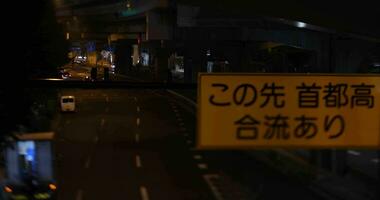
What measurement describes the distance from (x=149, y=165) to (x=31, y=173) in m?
11.7

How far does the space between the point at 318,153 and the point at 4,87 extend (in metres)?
22.8

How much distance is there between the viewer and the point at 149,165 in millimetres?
34250

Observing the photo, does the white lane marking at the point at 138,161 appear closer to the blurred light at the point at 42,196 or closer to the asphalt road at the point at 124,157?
the asphalt road at the point at 124,157

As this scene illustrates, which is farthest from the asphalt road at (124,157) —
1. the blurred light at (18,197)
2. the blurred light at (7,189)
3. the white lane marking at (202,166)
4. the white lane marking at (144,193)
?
the blurred light at (7,189)

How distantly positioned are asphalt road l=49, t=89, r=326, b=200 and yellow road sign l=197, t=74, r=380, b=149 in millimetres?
16575

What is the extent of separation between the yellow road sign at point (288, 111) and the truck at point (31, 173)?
14.2 meters

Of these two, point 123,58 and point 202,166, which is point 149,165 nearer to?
point 202,166

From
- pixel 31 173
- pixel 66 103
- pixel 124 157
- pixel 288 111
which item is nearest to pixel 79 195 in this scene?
pixel 31 173

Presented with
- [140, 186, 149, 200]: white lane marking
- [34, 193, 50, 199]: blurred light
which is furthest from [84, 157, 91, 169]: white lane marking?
[34, 193, 50, 199]: blurred light

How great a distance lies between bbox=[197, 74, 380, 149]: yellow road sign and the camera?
8.09 metres

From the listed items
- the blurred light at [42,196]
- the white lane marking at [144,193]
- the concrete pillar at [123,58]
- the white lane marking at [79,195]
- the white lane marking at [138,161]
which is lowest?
the white lane marking at [138,161]

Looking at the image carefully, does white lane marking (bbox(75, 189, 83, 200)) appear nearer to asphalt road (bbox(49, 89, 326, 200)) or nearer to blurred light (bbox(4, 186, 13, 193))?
asphalt road (bbox(49, 89, 326, 200))

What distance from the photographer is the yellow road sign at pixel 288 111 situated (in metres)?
8.09

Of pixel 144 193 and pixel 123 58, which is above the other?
pixel 123 58
